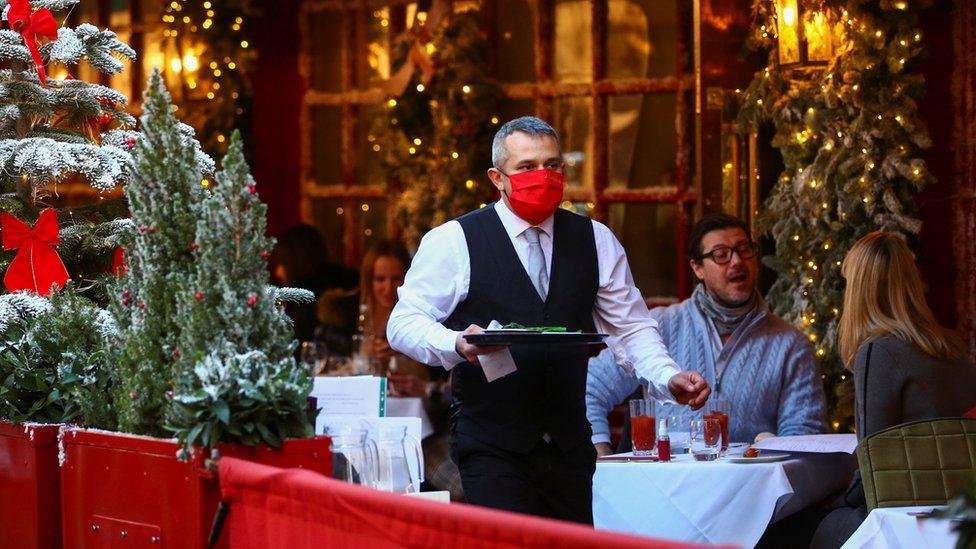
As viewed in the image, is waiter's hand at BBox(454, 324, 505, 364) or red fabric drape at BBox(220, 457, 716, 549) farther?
waiter's hand at BBox(454, 324, 505, 364)

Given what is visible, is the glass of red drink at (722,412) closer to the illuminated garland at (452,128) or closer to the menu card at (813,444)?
the menu card at (813,444)

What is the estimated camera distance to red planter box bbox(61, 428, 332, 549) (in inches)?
129

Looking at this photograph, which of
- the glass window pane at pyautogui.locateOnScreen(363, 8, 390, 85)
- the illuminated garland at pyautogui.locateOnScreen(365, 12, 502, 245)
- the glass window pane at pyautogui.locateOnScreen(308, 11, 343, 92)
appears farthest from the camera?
the glass window pane at pyautogui.locateOnScreen(308, 11, 343, 92)

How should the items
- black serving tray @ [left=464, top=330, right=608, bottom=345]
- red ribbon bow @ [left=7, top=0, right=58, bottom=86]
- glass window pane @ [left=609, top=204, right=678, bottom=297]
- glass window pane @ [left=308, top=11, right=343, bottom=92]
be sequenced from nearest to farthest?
black serving tray @ [left=464, top=330, right=608, bottom=345] < red ribbon bow @ [left=7, top=0, right=58, bottom=86] < glass window pane @ [left=609, top=204, right=678, bottom=297] < glass window pane @ [left=308, top=11, right=343, bottom=92]

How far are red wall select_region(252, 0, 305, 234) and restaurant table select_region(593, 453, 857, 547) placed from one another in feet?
16.4

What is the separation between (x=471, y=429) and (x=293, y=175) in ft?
18.6

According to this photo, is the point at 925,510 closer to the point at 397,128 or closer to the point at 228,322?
the point at 228,322

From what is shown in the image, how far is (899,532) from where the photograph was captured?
4.12 m

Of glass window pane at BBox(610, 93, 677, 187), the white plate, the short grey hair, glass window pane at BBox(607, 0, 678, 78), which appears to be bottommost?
the white plate

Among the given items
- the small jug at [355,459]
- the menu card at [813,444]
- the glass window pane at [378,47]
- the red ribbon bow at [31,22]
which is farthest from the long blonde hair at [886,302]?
the glass window pane at [378,47]

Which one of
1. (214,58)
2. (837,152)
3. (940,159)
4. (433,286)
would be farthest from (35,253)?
(214,58)

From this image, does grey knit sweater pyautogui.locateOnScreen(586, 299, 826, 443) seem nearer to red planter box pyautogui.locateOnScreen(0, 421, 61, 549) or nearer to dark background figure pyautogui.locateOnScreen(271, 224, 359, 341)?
red planter box pyautogui.locateOnScreen(0, 421, 61, 549)

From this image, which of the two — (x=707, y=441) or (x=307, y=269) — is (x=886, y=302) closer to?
(x=707, y=441)

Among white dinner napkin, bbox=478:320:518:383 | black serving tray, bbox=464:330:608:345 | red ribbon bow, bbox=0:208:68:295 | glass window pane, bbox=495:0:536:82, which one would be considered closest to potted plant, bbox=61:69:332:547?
black serving tray, bbox=464:330:608:345
